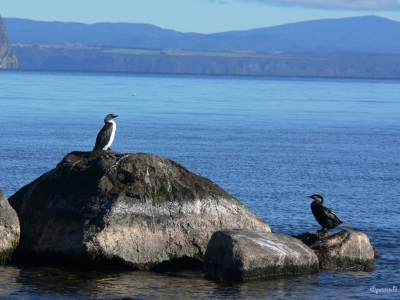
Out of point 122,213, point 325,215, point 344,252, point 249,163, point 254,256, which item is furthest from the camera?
point 249,163

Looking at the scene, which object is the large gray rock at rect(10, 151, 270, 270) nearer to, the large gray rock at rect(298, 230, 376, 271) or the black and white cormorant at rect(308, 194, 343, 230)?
the large gray rock at rect(298, 230, 376, 271)

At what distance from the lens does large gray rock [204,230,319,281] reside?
17.8 meters

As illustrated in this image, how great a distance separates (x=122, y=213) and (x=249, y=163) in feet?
64.9

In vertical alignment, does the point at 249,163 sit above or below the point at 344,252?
below

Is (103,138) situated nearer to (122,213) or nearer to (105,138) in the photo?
(105,138)

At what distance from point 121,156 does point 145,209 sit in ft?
4.42

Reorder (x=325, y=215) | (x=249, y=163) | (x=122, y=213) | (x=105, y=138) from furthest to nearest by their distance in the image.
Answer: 1. (x=249, y=163)
2. (x=325, y=215)
3. (x=105, y=138)
4. (x=122, y=213)

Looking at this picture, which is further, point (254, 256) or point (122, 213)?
point (122, 213)

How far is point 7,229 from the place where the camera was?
1867 cm

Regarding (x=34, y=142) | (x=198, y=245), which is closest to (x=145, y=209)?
(x=198, y=245)

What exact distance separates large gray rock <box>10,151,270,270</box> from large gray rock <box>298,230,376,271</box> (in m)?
1.42

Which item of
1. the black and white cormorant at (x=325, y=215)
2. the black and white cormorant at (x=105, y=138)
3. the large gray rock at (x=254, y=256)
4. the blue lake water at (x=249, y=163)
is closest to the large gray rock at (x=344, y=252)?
the blue lake water at (x=249, y=163)

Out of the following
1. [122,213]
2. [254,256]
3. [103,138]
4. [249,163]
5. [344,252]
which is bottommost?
[249,163]

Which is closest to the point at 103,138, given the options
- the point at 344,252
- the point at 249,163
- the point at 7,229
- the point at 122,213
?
the point at 122,213
